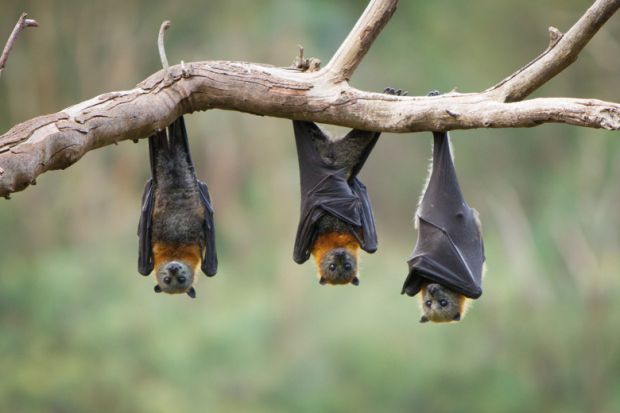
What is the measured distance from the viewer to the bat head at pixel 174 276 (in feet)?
26.1

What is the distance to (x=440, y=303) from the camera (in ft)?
26.0

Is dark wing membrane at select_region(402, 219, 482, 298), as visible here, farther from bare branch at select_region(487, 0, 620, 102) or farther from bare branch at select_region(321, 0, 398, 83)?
bare branch at select_region(487, 0, 620, 102)

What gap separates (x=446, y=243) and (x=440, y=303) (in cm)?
71

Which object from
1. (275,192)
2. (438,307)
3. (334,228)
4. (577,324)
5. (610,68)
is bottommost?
(438,307)

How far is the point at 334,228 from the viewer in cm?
809

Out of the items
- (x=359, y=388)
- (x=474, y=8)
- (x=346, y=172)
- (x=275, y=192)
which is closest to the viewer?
(x=346, y=172)

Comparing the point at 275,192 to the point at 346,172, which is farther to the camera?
the point at 275,192

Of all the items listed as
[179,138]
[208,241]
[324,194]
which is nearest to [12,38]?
[179,138]

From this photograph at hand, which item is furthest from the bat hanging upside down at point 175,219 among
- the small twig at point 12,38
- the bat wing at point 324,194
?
the small twig at point 12,38

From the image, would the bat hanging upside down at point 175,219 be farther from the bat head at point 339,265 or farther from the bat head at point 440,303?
the bat head at point 440,303

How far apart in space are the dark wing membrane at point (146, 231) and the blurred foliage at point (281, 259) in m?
11.5

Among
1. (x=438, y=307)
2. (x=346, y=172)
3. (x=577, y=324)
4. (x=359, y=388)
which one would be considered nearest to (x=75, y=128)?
(x=346, y=172)

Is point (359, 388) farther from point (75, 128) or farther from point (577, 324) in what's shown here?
point (75, 128)

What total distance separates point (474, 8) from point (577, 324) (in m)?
8.09
